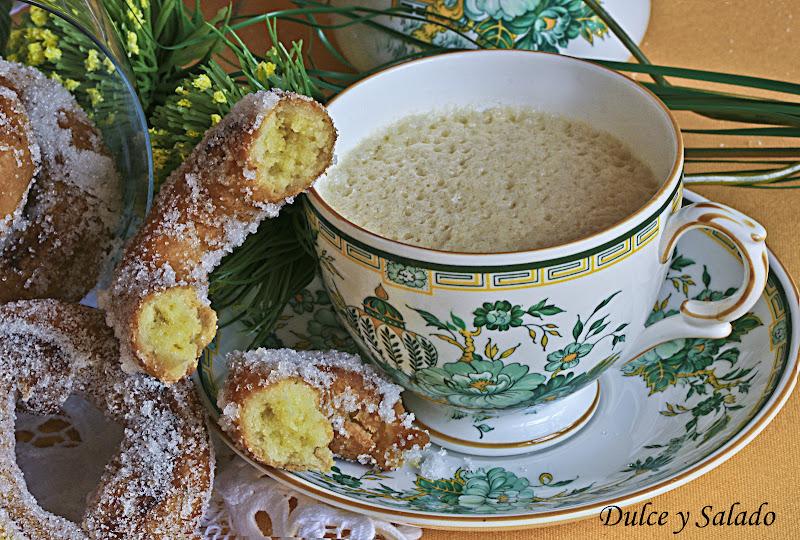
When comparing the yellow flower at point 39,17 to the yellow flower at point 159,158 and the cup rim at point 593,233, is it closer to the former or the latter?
the yellow flower at point 159,158

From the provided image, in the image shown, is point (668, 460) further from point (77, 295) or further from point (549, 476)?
point (77, 295)

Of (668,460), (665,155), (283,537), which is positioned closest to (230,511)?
(283,537)

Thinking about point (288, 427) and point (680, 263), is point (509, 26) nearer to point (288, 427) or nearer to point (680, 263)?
point (680, 263)

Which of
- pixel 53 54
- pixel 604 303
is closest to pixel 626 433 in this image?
pixel 604 303

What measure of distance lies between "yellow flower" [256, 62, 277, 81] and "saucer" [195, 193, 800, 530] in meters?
0.35

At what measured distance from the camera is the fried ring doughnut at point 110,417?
975 mm

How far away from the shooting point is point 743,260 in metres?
1.10

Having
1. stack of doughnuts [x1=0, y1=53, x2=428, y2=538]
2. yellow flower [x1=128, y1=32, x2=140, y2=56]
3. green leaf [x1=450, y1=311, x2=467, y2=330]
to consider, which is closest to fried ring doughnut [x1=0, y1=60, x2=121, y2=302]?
stack of doughnuts [x1=0, y1=53, x2=428, y2=538]

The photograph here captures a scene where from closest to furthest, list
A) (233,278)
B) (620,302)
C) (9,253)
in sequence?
(620,302), (9,253), (233,278)

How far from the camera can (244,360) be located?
1055 mm

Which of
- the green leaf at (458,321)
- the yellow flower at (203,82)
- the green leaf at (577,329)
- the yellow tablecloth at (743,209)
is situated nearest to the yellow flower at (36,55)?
the yellow flower at (203,82)

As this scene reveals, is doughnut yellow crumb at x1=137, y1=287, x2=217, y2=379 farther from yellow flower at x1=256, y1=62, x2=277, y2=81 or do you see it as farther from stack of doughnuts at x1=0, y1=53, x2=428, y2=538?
yellow flower at x1=256, y1=62, x2=277, y2=81

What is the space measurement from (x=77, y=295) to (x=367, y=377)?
15.2 inches

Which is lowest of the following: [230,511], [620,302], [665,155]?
[230,511]
